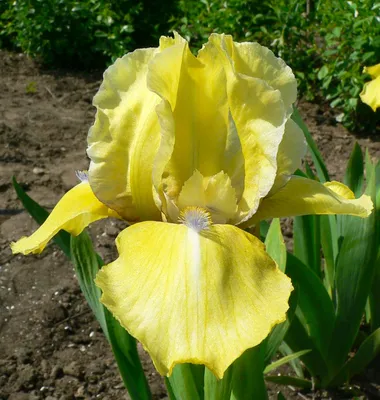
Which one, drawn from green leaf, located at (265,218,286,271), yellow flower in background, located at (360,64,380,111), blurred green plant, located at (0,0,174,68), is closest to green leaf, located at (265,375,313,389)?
green leaf, located at (265,218,286,271)

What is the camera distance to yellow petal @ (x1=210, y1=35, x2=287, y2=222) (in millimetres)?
1068

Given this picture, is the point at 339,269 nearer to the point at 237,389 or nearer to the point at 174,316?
the point at 237,389

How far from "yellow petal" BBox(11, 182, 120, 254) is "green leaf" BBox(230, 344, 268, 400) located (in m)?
0.39

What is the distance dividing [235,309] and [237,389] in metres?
0.44

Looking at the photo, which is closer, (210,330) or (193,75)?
(210,330)

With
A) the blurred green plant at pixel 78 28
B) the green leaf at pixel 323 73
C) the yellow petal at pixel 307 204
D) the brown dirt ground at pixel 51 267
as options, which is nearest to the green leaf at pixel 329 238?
the brown dirt ground at pixel 51 267

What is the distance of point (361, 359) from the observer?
191 cm

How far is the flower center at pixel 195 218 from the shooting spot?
1023 millimetres

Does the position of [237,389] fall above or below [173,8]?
above

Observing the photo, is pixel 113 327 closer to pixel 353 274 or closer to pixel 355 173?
pixel 353 274

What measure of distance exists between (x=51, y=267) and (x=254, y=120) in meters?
1.81

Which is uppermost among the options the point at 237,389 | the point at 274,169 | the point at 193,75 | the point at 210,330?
the point at 193,75

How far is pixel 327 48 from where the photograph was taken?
4.36 metres

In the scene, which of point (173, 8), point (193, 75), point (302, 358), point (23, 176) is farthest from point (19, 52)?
point (193, 75)
